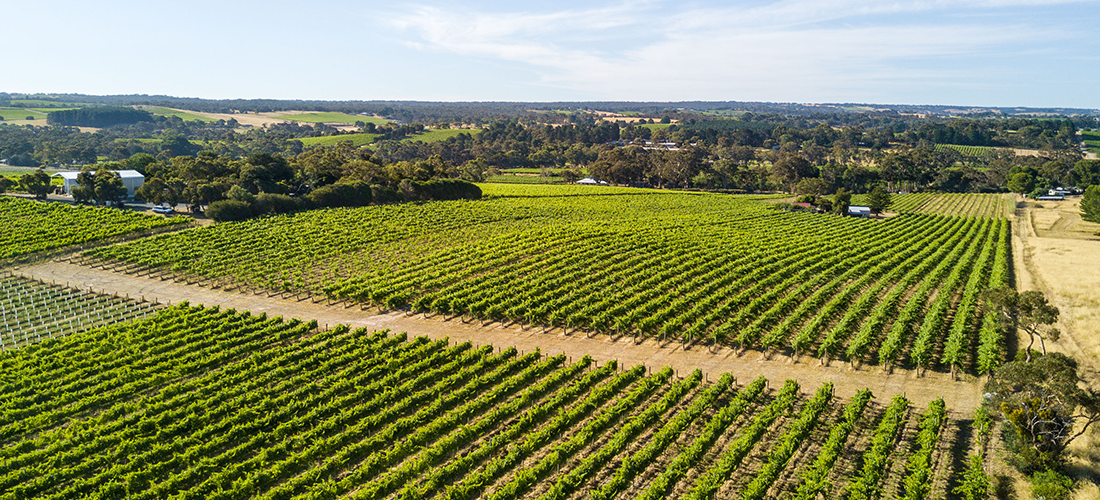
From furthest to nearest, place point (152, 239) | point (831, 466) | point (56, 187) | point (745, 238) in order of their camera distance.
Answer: point (56, 187)
point (745, 238)
point (152, 239)
point (831, 466)

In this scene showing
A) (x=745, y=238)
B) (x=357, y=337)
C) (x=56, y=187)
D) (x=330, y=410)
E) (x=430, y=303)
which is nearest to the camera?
(x=330, y=410)

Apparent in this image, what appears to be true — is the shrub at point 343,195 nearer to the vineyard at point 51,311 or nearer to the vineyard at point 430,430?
the vineyard at point 51,311

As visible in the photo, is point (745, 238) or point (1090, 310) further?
point (745, 238)

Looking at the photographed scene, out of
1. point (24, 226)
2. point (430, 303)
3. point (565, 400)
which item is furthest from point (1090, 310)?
point (24, 226)

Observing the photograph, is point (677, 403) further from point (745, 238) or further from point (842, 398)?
point (745, 238)

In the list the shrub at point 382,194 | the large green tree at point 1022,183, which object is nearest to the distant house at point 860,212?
the large green tree at point 1022,183

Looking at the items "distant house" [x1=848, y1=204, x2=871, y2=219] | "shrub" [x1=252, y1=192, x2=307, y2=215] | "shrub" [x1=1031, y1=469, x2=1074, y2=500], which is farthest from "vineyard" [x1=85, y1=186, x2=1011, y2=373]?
"shrub" [x1=1031, y1=469, x2=1074, y2=500]
